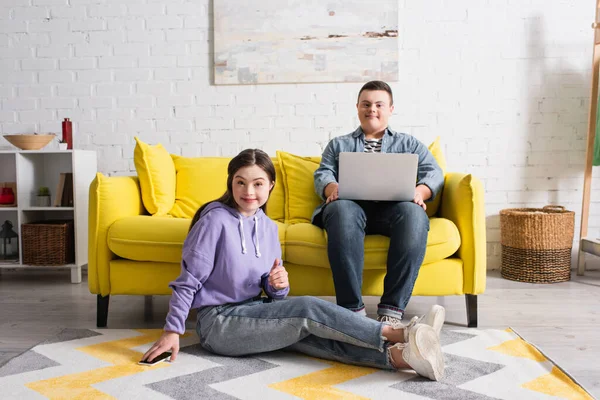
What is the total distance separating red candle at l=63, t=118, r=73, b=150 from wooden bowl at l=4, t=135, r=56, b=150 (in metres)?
0.08

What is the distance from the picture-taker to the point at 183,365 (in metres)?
1.86

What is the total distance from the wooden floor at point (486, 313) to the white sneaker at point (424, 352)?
441 millimetres

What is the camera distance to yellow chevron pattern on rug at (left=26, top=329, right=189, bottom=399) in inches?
64.6

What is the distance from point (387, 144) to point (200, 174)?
929 millimetres

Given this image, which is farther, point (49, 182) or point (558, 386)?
point (49, 182)

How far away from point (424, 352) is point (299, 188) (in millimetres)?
1329

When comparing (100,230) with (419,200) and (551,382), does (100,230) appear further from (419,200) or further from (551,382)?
(551,382)

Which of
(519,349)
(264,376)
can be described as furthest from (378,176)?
(264,376)

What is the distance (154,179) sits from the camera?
275 centimetres

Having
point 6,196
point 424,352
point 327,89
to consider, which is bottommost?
point 424,352

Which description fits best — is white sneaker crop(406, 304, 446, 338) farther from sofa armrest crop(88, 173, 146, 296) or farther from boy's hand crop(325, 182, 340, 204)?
sofa armrest crop(88, 173, 146, 296)

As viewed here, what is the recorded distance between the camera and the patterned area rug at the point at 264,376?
1.63 meters

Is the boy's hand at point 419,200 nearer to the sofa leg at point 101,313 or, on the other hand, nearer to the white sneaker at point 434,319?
the white sneaker at point 434,319

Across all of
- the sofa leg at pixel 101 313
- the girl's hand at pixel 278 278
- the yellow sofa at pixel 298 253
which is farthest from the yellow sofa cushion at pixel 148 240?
the girl's hand at pixel 278 278
